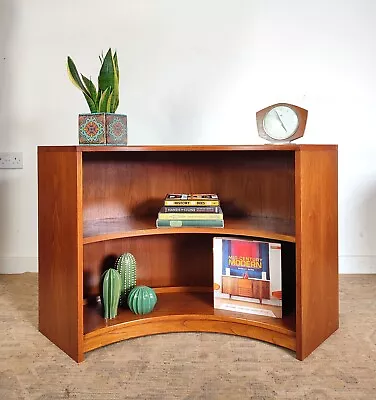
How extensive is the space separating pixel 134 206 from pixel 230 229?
0.49m

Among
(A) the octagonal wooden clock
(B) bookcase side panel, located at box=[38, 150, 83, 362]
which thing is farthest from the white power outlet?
(A) the octagonal wooden clock

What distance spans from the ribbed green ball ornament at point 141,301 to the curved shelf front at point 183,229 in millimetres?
217

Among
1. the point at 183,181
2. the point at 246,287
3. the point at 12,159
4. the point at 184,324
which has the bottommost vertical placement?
the point at 184,324

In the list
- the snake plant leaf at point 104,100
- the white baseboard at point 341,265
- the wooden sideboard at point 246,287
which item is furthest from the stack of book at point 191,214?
the white baseboard at point 341,265

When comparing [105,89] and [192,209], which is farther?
[192,209]

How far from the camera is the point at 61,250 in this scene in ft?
4.89

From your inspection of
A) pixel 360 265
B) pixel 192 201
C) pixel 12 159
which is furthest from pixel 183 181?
pixel 360 265

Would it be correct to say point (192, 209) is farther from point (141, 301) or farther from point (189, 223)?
point (141, 301)

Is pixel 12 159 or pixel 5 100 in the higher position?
pixel 5 100

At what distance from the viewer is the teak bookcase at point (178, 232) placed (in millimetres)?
1430

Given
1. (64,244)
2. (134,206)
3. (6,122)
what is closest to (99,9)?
(6,122)

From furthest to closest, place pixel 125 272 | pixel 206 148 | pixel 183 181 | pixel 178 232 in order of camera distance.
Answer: pixel 183 181 < pixel 125 272 < pixel 178 232 < pixel 206 148

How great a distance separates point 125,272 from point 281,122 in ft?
2.54

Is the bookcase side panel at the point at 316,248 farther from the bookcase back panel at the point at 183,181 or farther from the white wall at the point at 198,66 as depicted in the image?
the white wall at the point at 198,66
